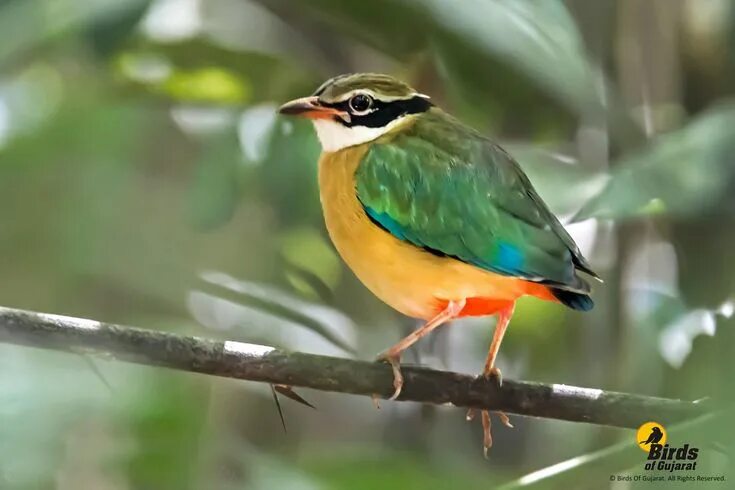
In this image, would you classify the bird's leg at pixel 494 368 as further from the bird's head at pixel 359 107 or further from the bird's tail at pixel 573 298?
the bird's head at pixel 359 107

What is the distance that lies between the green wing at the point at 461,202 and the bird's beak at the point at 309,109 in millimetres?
44

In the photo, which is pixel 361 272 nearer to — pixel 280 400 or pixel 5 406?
pixel 280 400

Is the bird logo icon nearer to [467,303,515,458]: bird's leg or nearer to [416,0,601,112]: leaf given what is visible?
[467,303,515,458]: bird's leg

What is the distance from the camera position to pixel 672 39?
41.5 inches

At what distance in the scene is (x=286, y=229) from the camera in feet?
3.10

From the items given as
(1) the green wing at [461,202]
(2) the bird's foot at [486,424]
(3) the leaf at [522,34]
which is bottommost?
(2) the bird's foot at [486,424]

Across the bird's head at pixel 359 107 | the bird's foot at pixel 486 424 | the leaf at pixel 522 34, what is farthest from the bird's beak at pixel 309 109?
the bird's foot at pixel 486 424

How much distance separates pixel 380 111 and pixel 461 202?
10cm

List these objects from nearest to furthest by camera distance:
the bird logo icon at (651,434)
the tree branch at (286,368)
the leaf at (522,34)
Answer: the tree branch at (286,368)
the bird logo icon at (651,434)
the leaf at (522,34)

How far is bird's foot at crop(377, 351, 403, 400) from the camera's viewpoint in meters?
0.77

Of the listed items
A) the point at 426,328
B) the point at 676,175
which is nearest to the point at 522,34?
the point at 676,175

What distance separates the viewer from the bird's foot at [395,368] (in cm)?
77

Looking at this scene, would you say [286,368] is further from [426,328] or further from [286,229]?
[286,229]

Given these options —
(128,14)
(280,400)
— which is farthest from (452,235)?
(128,14)
